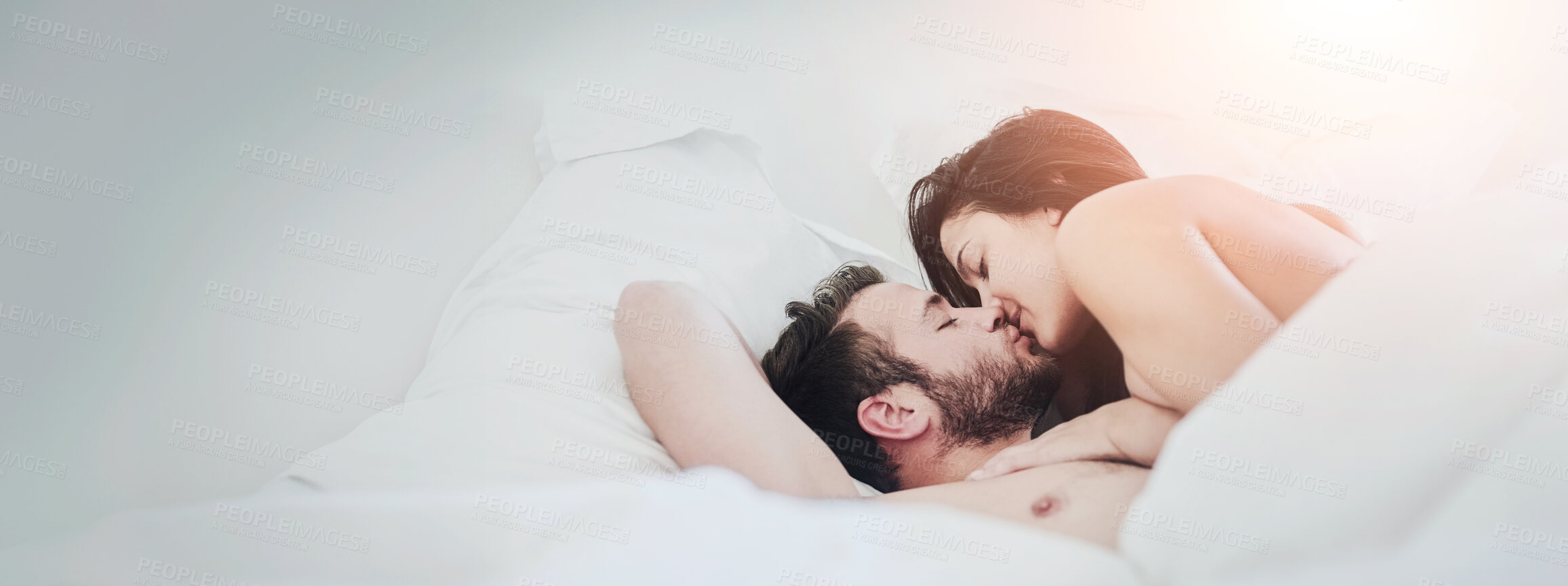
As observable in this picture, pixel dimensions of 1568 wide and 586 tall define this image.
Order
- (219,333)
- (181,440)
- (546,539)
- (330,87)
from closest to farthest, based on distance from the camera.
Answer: (546,539) < (181,440) < (219,333) < (330,87)

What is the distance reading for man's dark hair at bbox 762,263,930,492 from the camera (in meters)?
1.26

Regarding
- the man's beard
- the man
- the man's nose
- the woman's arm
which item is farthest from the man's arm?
the woman's arm

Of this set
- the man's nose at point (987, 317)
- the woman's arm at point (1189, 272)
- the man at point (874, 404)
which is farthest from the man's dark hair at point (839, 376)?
the woman's arm at point (1189, 272)

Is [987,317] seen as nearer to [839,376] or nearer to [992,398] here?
[992,398]

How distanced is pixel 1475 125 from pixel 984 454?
1075 millimetres

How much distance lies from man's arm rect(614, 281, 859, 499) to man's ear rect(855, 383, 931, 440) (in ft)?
0.28

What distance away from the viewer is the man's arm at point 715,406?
1.16m

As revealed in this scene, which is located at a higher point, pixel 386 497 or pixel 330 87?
pixel 330 87

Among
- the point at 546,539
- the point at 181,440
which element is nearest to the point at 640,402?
the point at 546,539

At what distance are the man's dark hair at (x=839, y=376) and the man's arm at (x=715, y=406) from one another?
0.14ft

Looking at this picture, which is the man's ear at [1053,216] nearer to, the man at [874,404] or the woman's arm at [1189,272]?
the woman's arm at [1189,272]

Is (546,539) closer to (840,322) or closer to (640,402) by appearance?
(640,402)

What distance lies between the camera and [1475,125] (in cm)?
147

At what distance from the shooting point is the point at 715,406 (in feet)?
3.92
